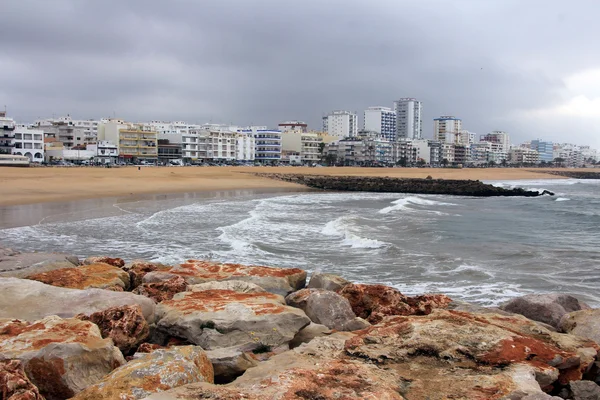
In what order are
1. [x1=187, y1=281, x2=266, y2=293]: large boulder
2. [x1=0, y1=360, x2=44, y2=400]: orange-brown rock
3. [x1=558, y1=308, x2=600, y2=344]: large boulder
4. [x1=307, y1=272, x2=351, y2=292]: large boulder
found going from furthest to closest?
1. [x1=307, y1=272, x2=351, y2=292]: large boulder
2. [x1=187, y1=281, x2=266, y2=293]: large boulder
3. [x1=558, y1=308, x2=600, y2=344]: large boulder
4. [x1=0, y1=360, x2=44, y2=400]: orange-brown rock

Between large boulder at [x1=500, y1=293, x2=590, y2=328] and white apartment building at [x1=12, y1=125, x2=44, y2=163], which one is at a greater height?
white apartment building at [x1=12, y1=125, x2=44, y2=163]

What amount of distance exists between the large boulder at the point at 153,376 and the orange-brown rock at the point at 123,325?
54.4 inches

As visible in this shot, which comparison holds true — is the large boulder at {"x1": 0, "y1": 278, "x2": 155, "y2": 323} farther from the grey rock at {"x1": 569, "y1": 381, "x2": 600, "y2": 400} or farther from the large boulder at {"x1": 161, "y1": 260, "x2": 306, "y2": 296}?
the grey rock at {"x1": 569, "y1": 381, "x2": 600, "y2": 400}

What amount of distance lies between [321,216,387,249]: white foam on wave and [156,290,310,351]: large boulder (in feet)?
38.2

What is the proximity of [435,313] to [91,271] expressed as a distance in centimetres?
605

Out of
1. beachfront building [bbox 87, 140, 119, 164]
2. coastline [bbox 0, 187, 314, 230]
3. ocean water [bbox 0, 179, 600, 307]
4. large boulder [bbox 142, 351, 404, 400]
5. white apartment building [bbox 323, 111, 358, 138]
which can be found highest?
white apartment building [bbox 323, 111, 358, 138]

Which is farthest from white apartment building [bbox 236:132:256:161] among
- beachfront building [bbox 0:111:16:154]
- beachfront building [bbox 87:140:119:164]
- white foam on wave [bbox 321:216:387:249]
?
white foam on wave [bbox 321:216:387:249]

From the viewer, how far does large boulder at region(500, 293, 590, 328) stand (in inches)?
296

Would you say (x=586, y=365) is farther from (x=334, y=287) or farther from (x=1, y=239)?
(x=1, y=239)

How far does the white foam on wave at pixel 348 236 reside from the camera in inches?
701

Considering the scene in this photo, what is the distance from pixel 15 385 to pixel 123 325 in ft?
5.68

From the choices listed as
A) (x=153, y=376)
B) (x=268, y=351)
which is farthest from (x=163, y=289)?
(x=153, y=376)

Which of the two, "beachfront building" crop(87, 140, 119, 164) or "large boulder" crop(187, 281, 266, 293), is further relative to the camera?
"beachfront building" crop(87, 140, 119, 164)

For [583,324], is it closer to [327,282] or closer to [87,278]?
[327,282]
